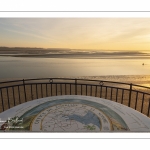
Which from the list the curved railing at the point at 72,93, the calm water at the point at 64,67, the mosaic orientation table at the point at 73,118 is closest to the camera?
the mosaic orientation table at the point at 73,118

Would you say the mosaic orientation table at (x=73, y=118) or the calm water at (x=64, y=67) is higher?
the calm water at (x=64, y=67)

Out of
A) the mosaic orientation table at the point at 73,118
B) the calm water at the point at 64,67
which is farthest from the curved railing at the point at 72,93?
the mosaic orientation table at the point at 73,118

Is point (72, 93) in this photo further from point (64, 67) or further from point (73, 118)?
point (73, 118)

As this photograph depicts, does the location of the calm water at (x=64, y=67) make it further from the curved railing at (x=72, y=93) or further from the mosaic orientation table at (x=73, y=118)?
the mosaic orientation table at (x=73, y=118)

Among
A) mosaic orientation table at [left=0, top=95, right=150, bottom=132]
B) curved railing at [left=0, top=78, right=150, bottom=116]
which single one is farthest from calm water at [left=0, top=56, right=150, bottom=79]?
mosaic orientation table at [left=0, top=95, right=150, bottom=132]
